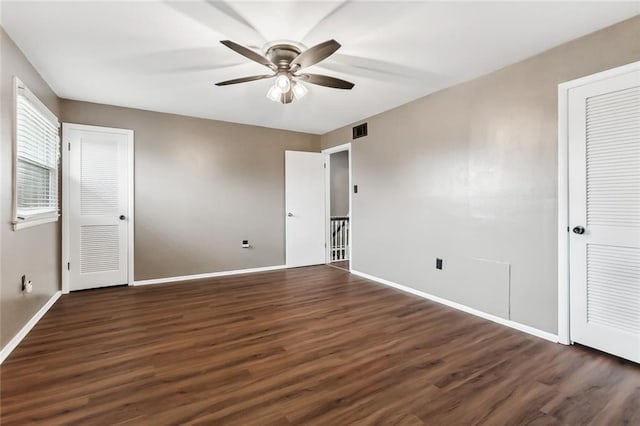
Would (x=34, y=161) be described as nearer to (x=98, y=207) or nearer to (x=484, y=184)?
(x=98, y=207)

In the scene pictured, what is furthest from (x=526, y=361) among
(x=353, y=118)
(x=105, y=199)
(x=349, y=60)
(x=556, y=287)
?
(x=105, y=199)

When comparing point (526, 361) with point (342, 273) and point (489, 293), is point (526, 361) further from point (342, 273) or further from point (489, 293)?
point (342, 273)

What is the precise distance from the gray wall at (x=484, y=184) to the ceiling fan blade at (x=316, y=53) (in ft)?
6.21

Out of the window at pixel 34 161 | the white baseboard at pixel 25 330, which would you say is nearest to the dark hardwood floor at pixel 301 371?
the white baseboard at pixel 25 330

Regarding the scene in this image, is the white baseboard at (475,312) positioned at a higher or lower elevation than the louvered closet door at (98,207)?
lower

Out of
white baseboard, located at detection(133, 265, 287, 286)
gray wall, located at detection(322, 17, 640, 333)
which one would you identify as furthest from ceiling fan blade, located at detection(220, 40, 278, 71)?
white baseboard, located at detection(133, 265, 287, 286)

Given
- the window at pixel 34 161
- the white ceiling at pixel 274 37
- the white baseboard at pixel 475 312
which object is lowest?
the white baseboard at pixel 475 312

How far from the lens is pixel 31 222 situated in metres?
2.71

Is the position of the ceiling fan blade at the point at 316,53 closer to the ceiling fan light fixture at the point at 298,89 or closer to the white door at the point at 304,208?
A: the ceiling fan light fixture at the point at 298,89

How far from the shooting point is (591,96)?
91.1 inches

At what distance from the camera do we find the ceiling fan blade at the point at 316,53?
195 cm

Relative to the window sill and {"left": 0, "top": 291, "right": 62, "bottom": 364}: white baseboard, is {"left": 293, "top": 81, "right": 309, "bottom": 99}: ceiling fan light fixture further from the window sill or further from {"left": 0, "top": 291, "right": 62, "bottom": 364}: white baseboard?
{"left": 0, "top": 291, "right": 62, "bottom": 364}: white baseboard

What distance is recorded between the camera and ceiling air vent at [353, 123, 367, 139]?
468 cm

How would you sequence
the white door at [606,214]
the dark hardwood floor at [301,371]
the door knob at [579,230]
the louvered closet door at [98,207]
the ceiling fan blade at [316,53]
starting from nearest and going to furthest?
1. the dark hardwood floor at [301,371]
2. the ceiling fan blade at [316,53]
3. the white door at [606,214]
4. the door knob at [579,230]
5. the louvered closet door at [98,207]
